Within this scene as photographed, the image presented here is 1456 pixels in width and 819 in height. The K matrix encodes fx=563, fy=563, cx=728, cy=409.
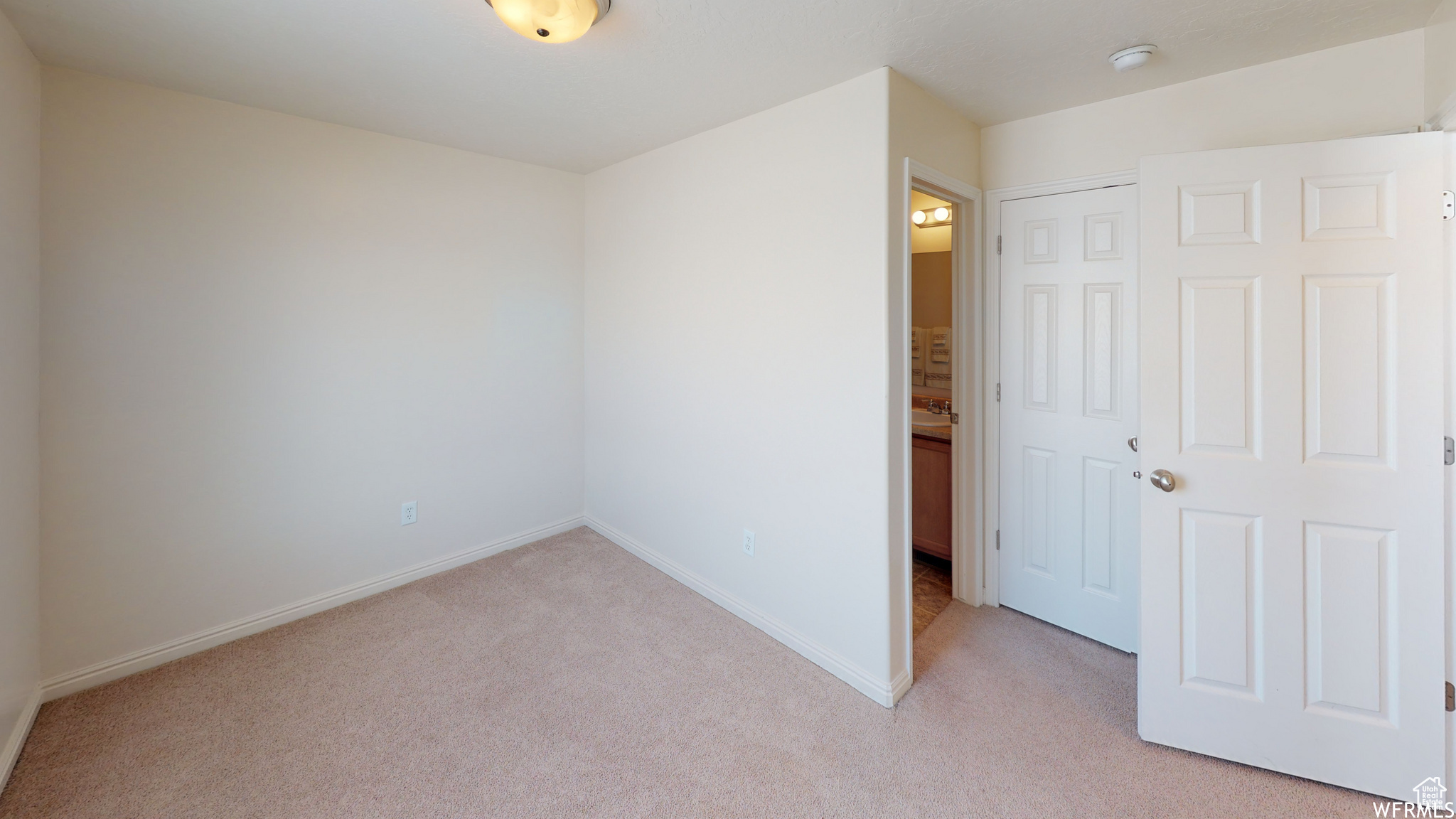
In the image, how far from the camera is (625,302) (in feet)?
11.7

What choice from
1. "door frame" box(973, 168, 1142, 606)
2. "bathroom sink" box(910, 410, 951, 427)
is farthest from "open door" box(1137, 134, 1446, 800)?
"bathroom sink" box(910, 410, 951, 427)

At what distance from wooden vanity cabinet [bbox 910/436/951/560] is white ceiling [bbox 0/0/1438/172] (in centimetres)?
173

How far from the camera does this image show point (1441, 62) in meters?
1.71

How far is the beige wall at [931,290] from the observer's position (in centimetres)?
391

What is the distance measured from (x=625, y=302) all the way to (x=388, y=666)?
2.27m

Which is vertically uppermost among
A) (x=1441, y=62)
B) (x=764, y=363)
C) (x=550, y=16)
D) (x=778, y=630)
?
(x=550, y=16)

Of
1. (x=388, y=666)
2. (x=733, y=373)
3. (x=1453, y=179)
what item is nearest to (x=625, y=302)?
(x=733, y=373)

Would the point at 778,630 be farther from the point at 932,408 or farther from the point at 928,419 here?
the point at 932,408

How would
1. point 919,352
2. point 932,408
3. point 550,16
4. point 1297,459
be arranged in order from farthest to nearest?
point 919,352
point 932,408
point 1297,459
point 550,16

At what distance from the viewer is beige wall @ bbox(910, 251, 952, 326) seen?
3.91 m

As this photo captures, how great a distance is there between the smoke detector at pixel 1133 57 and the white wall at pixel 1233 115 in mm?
350

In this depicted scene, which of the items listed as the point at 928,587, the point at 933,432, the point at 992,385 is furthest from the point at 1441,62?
the point at 928,587

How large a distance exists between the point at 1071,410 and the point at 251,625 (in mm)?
4005

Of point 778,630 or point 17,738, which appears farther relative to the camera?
point 778,630
